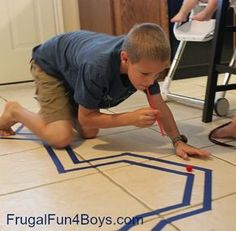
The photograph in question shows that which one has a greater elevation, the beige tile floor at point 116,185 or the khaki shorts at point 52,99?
the khaki shorts at point 52,99

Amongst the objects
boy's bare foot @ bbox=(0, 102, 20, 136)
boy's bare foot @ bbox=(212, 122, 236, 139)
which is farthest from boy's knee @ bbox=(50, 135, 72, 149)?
boy's bare foot @ bbox=(212, 122, 236, 139)

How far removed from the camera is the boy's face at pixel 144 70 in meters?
0.95

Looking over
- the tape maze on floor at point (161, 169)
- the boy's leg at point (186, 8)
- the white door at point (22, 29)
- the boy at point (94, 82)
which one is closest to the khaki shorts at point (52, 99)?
the boy at point (94, 82)

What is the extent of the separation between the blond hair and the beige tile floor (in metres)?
0.29

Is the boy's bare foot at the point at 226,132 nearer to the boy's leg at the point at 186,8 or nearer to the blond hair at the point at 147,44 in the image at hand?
the blond hair at the point at 147,44

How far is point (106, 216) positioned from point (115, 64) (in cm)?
42

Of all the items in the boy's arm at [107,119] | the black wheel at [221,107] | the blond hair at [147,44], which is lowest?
the black wheel at [221,107]

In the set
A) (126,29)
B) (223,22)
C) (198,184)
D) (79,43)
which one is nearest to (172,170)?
(198,184)

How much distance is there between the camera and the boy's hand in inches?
42.9

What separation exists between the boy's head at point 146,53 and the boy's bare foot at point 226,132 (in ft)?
1.25

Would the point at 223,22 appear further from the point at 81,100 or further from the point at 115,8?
the point at 115,8

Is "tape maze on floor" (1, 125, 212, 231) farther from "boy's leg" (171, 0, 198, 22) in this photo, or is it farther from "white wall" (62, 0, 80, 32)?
"white wall" (62, 0, 80, 32)

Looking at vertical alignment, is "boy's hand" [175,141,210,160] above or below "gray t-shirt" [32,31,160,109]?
below

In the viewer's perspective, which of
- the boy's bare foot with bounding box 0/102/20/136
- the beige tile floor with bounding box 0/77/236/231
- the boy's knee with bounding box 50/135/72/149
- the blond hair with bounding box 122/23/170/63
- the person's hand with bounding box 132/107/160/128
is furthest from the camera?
the boy's bare foot with bounding box 0/102/20/136
